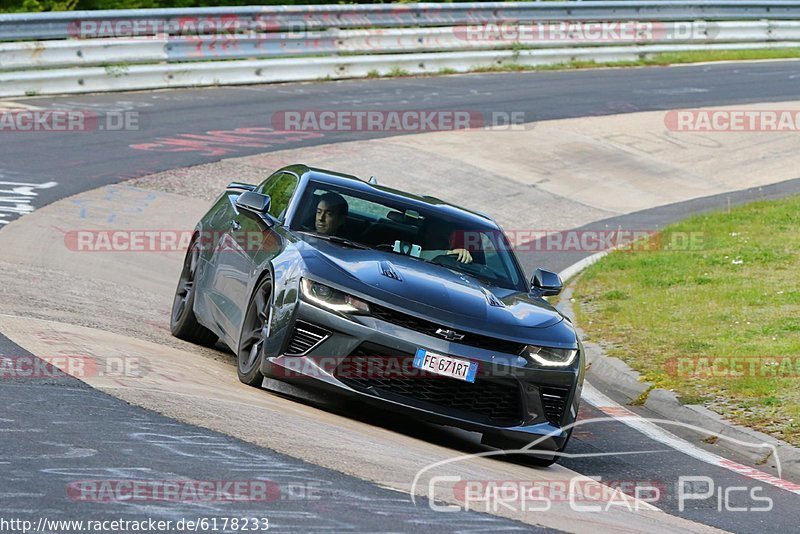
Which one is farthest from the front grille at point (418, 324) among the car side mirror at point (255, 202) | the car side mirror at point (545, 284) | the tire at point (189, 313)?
the tire at point (189, 313)

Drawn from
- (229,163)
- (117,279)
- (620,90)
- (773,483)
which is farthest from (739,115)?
(773,483)

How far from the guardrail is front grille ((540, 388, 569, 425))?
53.4ft

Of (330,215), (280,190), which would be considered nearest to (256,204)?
(330,215)

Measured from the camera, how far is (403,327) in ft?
26.2

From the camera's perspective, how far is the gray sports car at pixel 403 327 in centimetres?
798

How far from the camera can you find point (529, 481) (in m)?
7.43

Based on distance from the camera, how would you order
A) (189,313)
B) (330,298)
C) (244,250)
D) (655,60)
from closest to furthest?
1. (330,298)
2. (244,250)
3. (189,313)
4. (655,60)

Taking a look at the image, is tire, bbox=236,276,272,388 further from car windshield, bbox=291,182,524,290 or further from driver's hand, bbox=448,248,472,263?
driver's hand, bbox=448,248,472,263

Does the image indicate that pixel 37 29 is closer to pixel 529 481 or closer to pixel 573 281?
pixel 573 281

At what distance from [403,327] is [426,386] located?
0.37 metres

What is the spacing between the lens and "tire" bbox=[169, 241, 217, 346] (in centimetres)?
1062

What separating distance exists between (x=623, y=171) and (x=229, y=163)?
6.91 m

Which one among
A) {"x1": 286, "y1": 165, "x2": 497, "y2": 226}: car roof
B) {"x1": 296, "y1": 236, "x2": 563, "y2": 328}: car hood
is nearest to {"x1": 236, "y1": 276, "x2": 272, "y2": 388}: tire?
{"x1": 296, "y1": 236, "x2": 563, "y2": 328}: car hood

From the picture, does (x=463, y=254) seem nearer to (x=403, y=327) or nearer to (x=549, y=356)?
(x=549, y=356)
